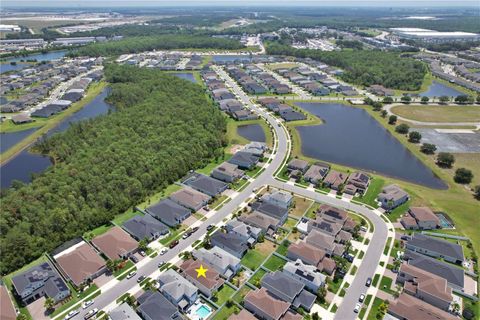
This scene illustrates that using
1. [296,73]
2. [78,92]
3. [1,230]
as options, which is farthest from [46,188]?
[296,73]

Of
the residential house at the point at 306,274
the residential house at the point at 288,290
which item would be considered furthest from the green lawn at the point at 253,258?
the residential house at the point at 306,274

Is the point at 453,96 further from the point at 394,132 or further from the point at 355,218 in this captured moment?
the point at 355,218

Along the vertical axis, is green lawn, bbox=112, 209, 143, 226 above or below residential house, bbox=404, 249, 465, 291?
below

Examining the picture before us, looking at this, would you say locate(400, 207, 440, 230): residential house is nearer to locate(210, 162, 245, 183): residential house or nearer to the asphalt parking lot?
locate(210, 162, 245, 183): residential house

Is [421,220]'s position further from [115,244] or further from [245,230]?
[115,244]

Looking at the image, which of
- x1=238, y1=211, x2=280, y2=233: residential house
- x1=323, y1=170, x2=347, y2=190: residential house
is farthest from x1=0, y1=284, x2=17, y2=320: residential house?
x1=323, y1=170, x2=347, y2=190: residential house

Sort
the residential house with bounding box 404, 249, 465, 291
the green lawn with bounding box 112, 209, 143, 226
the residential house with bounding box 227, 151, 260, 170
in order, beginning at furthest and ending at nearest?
the residential house with bounding box 227, 151, 260, 170
the green lawn with bounding box 112, 209, 143, 226
the residential house with bounding box 404, 249, 465, 291

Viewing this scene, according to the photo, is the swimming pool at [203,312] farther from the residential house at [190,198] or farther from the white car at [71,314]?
the residential house at [190,198]
